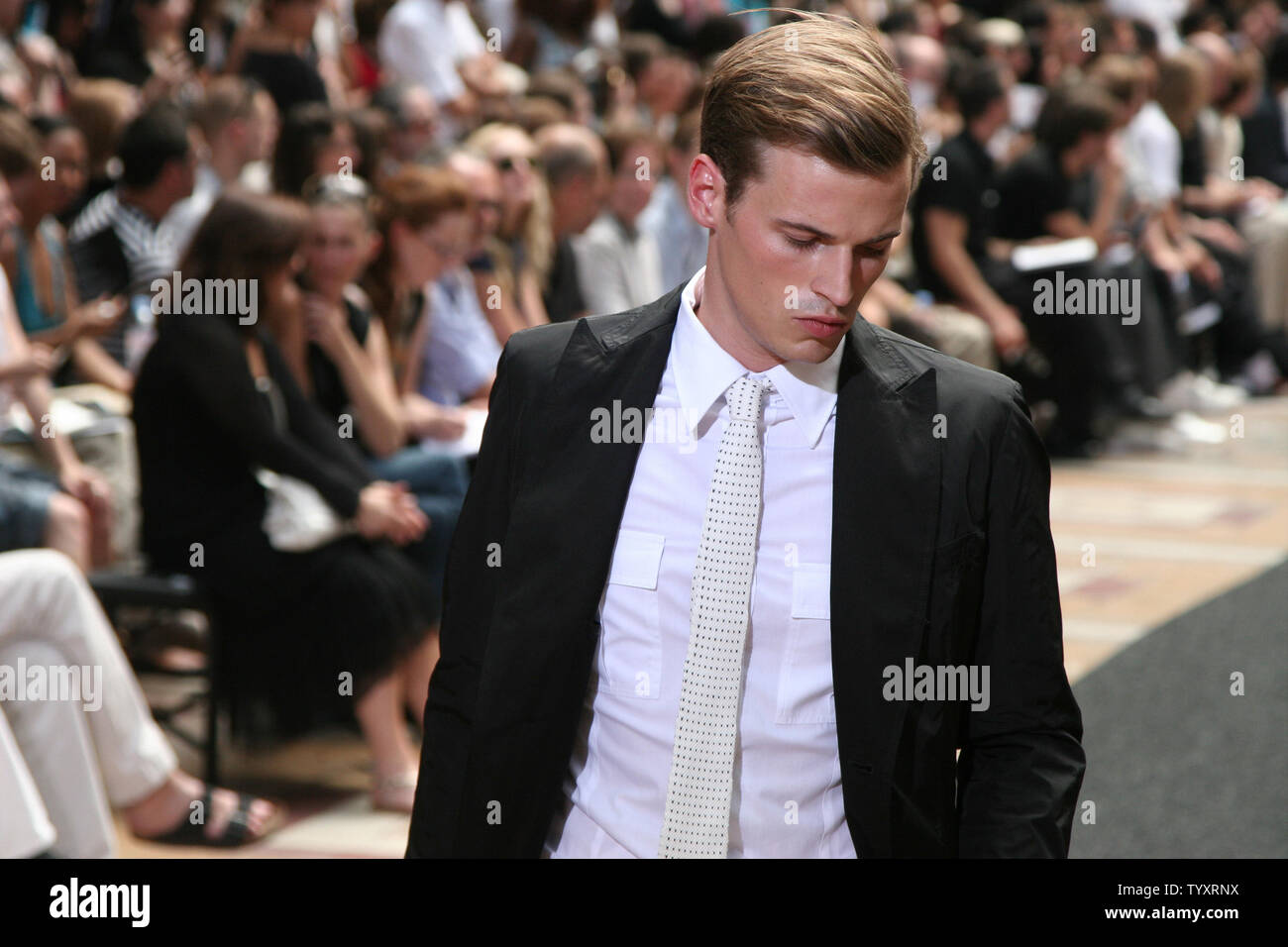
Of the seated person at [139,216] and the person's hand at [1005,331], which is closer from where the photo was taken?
the seated person at [139,216]

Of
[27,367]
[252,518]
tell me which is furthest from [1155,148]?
[27,367]

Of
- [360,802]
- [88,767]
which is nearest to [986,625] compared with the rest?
[88,767]

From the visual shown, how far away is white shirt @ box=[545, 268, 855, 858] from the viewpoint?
182 cm

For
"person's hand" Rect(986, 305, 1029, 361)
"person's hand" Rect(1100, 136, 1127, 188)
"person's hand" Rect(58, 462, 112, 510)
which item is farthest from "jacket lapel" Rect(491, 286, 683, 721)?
"person's hand" Rect(1100, 136, 1127, 188)

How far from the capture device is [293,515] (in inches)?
187

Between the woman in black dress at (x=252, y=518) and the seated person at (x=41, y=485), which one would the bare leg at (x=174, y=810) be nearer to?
the woman in black dress at (x=252, y=518)

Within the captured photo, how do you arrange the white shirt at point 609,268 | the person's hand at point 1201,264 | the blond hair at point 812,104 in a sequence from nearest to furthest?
1. the blond hair at point 812,104
2. the white shirt at point 609,268
3. the person's hand at point 1201,264

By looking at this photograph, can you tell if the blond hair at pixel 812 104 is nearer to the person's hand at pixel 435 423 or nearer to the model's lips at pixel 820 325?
the model's lips at pixel 820 325

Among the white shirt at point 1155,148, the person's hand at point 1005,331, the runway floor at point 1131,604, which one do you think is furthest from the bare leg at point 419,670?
the white shirt at point 1155,148

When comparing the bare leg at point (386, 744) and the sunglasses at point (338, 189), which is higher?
the sunglasses at point (338, 189)

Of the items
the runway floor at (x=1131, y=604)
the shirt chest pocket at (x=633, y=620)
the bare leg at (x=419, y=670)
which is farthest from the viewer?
the bare leg at (x=419, y=670)

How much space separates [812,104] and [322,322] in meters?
3.42

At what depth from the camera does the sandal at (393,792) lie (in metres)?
4.41

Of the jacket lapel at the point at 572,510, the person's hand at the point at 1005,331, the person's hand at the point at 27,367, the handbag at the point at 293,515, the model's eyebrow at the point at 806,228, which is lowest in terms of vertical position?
the person's hand at the point at 1005,331
